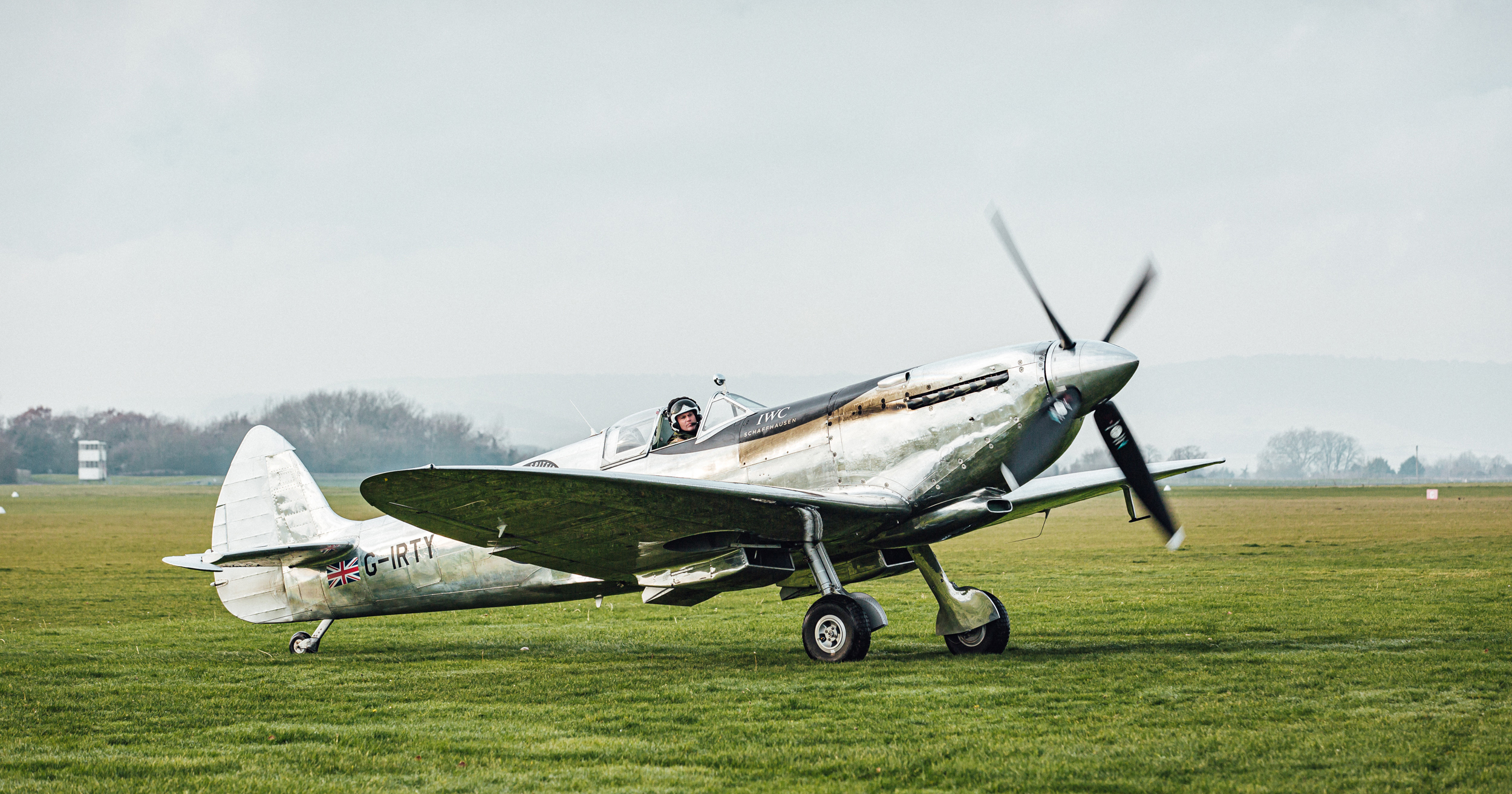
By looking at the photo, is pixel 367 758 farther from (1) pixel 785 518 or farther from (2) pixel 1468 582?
(2) pixel 1468 582

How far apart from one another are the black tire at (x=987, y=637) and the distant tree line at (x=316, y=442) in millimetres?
52591

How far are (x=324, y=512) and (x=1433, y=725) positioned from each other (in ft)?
33.4

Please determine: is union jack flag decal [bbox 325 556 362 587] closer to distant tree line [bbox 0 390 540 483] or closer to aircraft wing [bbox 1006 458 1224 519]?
aircraft wing [bbox 1006 458 1224 519]

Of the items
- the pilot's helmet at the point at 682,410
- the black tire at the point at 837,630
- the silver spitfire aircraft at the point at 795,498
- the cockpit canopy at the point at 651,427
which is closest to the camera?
the silver spitfire aircraft at the point at 795,498

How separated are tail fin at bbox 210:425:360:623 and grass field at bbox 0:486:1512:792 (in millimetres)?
520

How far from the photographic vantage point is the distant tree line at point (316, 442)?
A: 305ft

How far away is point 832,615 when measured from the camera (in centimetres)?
962

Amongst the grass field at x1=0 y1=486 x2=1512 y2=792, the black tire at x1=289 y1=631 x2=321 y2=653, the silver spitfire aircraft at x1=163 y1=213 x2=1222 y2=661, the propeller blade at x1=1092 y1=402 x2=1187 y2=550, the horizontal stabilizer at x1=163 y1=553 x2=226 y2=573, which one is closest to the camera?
the grass field at x1=0 y1=486 x2=1512 y2=792

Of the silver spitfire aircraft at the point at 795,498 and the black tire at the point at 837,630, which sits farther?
the black tire at the point at 837,630

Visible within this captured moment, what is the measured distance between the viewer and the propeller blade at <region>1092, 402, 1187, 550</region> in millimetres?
10117

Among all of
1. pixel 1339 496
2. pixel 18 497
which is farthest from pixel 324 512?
pixel 18 497

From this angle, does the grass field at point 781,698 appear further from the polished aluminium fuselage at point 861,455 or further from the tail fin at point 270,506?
the tail fin at point 270,506

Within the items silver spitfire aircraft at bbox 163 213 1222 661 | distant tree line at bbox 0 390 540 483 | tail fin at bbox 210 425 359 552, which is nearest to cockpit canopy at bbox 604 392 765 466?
silver spitfire aircraft at bbox 163 213 1222 661

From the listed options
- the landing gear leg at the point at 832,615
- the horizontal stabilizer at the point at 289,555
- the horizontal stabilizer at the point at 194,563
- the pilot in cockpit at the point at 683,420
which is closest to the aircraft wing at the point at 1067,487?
the landing gear leg at the point at 832,615
